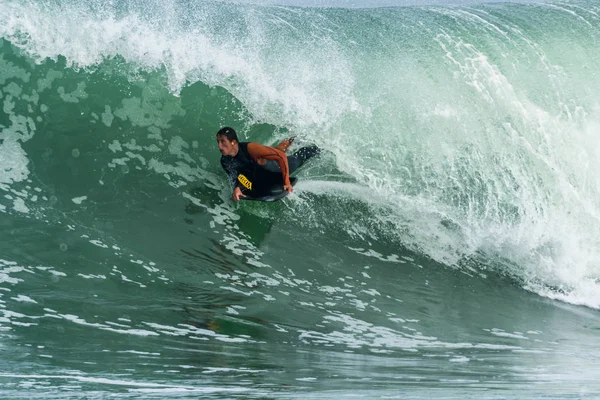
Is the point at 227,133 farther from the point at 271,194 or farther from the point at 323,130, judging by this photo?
the point at 323,130

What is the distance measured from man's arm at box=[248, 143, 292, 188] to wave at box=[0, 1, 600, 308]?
992mm

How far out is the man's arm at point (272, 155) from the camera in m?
6.78

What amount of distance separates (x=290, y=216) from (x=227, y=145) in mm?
1512

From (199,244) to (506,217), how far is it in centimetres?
375

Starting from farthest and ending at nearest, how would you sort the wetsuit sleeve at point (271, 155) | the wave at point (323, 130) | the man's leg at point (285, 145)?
1. the wave at point (323, 130)
2. the man's leg at point (285, 145)
3. the wetsuit sleeve at point (271, 155)

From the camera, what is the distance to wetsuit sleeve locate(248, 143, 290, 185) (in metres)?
6.78

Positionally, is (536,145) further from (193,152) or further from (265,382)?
(265,382)

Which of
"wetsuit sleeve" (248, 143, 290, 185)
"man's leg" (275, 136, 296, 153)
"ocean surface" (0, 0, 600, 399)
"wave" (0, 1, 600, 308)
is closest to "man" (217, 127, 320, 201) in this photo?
"wetsuit sleeve" (248, 143, 290, 185)

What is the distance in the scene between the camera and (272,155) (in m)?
6.83

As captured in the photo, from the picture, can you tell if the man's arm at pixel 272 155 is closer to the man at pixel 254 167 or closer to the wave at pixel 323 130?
the man at pixel 254 167

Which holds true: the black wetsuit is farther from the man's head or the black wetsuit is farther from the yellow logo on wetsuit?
the man's head

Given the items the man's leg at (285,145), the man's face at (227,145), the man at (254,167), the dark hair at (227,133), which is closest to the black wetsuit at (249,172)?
the man at (254,167)

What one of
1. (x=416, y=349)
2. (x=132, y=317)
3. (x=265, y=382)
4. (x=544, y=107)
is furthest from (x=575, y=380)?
(x=544, y=107)

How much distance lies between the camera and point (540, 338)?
20.2ft
